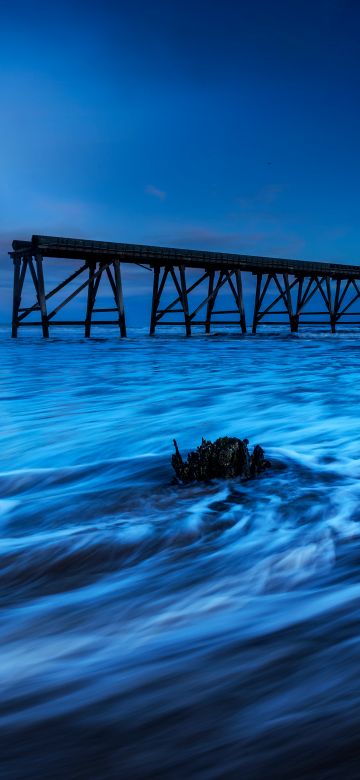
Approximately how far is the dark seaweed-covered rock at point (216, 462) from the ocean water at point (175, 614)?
107 millimetres

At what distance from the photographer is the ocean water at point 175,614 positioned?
1166 millimetres

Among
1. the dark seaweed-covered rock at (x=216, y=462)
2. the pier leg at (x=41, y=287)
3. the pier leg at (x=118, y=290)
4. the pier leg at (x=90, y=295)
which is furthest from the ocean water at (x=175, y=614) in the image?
the pier leg at (x=90, y=295)

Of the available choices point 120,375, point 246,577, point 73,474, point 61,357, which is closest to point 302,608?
point 246,577

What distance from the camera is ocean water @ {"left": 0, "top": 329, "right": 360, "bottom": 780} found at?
1.17 m

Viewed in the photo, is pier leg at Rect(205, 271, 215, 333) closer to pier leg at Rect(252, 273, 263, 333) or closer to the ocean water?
pier leg at Rect(252, 273, 263, 333)

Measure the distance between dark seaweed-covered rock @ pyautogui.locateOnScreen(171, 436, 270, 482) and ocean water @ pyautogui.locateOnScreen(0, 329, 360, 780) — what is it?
0.11m

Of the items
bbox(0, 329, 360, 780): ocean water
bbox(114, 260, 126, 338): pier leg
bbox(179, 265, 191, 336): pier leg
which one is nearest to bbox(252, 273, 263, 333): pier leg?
bbox(179, 265, 191, 336): pier leg

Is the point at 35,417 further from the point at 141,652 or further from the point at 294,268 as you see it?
the point at 294,268

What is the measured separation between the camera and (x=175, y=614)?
1882 mm

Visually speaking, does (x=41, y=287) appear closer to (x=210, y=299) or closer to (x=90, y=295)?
(x=90, y=295)

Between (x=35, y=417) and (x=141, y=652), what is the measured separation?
454 centimetres

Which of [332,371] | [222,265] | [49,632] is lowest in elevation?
[49,632]

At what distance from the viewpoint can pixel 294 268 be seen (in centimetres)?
2420

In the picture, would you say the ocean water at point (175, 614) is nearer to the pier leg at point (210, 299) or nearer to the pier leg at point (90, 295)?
the pier leg at point (90, 295)
